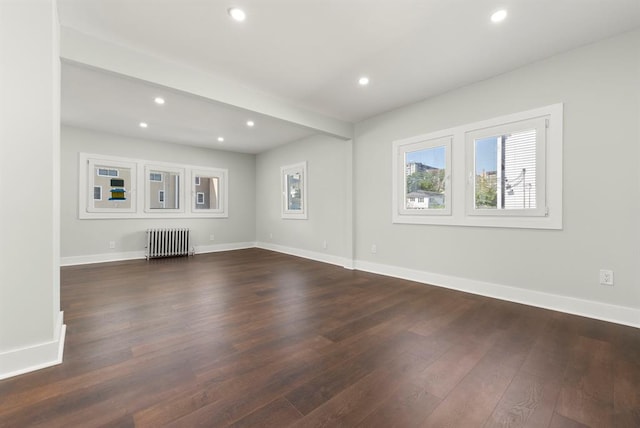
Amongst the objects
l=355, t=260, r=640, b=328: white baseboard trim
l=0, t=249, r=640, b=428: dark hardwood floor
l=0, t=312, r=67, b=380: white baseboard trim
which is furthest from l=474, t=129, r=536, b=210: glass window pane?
l=0, t=312, r=67, b=380: white baseboard trim

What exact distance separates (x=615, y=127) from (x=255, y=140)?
18.1 ft

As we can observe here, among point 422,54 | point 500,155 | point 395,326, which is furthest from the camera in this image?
point 500,155

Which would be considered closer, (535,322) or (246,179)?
(535,322)

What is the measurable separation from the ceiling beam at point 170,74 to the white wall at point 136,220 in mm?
3710

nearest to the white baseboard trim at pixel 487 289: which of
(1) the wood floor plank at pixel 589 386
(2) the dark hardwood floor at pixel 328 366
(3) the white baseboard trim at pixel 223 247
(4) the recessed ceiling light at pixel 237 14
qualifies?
(2) the dark hardwood floor at pixel 328 366

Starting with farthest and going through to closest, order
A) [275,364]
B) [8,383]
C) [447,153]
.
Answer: [447,153], [275,364], [8,383]

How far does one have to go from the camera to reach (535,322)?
2459mm

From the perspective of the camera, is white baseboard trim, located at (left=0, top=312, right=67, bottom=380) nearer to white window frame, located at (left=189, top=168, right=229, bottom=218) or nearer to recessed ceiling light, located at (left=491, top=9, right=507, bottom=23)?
recessed ceiling light, located at (left=491, top=9, right=507, bottom=23)

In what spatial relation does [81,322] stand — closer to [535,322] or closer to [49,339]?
[49,339]

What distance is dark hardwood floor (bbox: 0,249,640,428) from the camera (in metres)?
1.35

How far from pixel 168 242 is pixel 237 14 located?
16.9 feet

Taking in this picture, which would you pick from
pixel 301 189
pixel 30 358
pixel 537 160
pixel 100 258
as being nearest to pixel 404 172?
pixel 537 160

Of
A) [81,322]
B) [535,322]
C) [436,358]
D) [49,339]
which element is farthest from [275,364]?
[535,322]

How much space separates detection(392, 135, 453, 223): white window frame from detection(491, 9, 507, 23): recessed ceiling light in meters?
1.46
